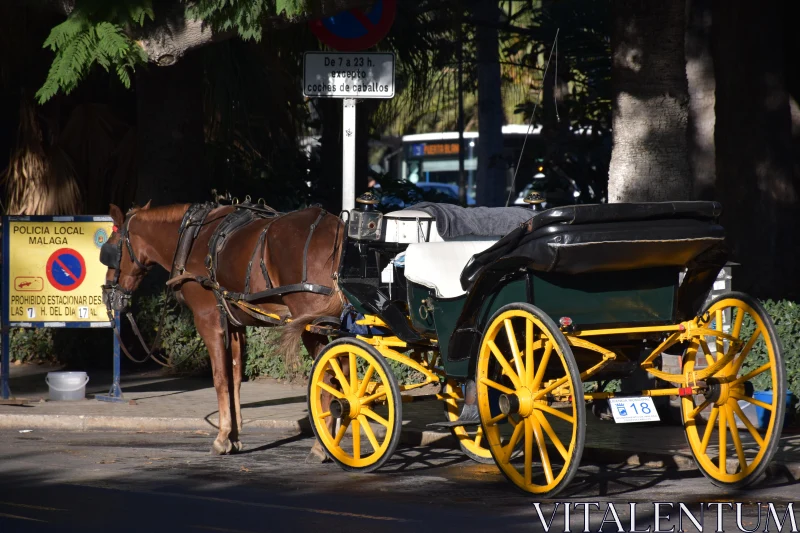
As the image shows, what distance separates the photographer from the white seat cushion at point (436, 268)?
7035 millimetres

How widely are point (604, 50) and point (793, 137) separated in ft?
14.5

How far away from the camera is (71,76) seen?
27.5 ft

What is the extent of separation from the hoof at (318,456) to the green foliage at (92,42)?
305cm

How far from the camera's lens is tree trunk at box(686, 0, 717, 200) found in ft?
44.2

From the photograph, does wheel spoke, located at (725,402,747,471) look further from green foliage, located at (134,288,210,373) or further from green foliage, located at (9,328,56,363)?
green foliage, located at (9,328,56,363)

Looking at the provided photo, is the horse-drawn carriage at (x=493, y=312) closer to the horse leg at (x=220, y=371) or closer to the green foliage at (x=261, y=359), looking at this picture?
the horse leg at (x=220, y=371)

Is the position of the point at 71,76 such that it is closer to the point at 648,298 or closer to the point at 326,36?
the point at 326,36

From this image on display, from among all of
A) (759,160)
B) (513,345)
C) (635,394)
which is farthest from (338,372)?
(759,160)

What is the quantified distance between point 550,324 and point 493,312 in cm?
70

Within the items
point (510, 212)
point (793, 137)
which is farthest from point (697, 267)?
point (793, 137)

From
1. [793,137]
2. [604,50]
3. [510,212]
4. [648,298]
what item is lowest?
[648,298]

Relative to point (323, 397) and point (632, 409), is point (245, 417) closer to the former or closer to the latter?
point (323, 397)

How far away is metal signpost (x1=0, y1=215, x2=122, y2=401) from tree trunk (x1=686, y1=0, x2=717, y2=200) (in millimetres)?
6850

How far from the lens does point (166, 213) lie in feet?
29.9
